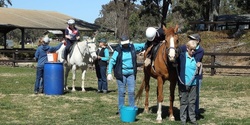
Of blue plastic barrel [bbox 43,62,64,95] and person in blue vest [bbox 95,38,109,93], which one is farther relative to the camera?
person in blue vest [bbox 95,38,109,93]

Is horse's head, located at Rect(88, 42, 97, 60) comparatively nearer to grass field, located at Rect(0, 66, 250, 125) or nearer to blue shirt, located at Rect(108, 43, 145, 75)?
grass field, located at Rect(0, 66, 250, 125)

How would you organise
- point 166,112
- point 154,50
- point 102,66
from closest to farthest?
point 154,50, point 166,112, point 102,66

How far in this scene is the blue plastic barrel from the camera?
1232 centimetres

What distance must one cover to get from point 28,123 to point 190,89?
3.53 meters

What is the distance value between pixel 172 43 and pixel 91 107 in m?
3.38

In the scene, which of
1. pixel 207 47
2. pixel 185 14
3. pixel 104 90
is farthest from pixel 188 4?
pixel 104 90

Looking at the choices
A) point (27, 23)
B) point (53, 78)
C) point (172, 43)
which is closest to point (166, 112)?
point (172, 43)

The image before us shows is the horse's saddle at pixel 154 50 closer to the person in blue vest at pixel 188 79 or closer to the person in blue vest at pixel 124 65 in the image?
the person in blue vest at pixel 124 65

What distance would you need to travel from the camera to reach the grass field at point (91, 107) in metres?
8.75

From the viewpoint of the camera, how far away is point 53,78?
12.3 m

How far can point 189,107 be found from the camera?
27.3 feet

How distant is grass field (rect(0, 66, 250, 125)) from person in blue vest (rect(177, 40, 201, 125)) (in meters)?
0.39

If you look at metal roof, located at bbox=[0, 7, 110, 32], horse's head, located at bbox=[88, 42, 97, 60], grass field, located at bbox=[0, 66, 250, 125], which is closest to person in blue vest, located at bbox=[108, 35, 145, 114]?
grass field, located at bbox=[0, 66, 250, 125]

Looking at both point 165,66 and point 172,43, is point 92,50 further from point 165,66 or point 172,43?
point 172,43
